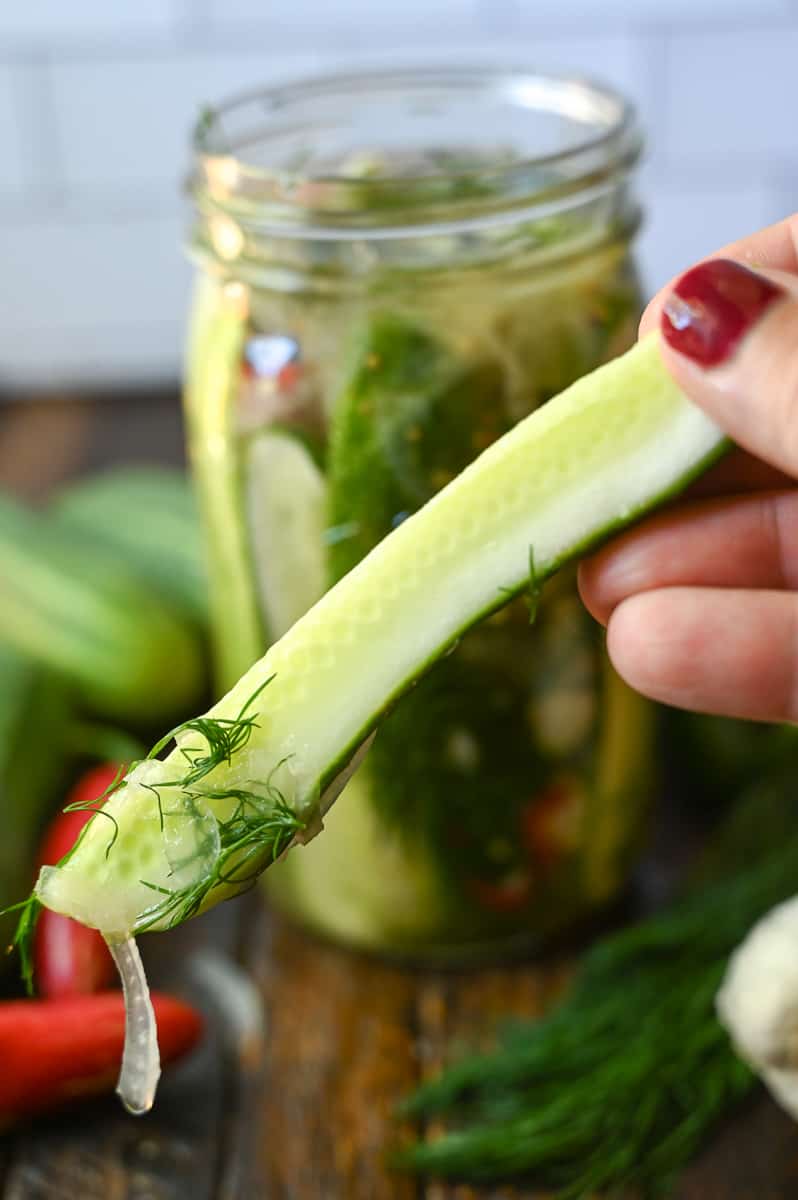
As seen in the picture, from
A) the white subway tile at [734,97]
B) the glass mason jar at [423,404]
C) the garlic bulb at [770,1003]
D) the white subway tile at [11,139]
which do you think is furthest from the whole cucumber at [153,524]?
the white subway tile at [734,97]

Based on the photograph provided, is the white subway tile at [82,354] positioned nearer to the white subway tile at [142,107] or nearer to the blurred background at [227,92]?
the blurred background at [227,92]

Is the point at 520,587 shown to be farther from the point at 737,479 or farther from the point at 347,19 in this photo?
the point at 347,19

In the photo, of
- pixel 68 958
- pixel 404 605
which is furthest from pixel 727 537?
pixel 68 958

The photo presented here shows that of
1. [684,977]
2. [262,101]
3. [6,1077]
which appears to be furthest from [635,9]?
[6,1077]

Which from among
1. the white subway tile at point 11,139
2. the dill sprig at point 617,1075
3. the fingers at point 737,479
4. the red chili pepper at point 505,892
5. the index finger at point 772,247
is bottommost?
the dill sprig at point 617,1075

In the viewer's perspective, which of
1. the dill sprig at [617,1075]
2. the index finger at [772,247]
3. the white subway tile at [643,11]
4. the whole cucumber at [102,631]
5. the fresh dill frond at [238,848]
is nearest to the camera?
the fresh dill frond at [238,848]

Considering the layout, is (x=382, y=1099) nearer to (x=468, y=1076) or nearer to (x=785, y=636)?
(x=468, y=1076)

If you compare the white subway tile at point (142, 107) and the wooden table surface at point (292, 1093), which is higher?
the white subway tile at point (142, 107)
